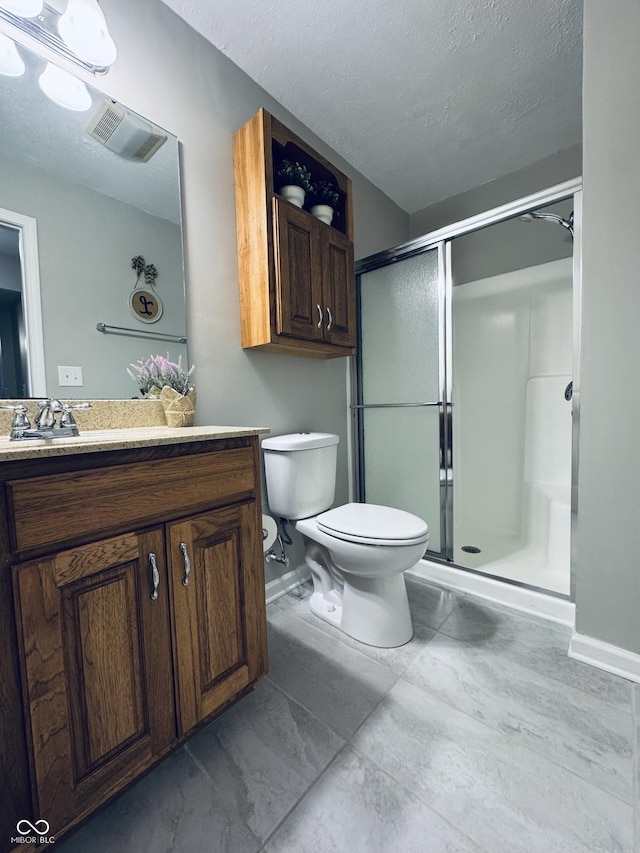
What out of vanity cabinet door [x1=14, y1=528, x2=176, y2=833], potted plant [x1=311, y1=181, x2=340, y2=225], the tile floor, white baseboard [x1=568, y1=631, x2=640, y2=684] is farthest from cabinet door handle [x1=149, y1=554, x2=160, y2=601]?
potted plant [x1=311, y1=181, x2=340, y2=225]

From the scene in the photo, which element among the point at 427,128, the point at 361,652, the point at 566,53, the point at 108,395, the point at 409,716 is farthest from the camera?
the point at 427,128

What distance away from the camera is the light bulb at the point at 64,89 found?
106cm

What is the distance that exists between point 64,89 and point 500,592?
2.50m

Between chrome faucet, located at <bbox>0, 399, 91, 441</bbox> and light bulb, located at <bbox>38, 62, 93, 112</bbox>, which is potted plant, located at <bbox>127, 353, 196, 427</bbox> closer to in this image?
chrome faucet, located at <bbox>0, 399, 91, 441</bbox>

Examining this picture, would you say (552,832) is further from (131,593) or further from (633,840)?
(131,593)

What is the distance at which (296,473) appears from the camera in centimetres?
157

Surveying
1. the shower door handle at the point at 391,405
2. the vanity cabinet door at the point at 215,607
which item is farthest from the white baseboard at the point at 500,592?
the vanity cabinet door at the point at 215,607

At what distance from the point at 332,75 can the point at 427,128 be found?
59 cm

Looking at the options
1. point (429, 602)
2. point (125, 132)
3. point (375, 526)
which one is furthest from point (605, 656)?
point (125, 132)

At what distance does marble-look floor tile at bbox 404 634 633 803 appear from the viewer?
0.90 m

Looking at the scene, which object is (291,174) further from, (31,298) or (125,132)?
(31,298)

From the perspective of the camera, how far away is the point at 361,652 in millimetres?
1330

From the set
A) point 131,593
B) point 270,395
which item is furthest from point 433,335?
point 131,593

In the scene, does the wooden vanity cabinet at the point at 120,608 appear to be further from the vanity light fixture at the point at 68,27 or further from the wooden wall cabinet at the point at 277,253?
the vanity light fixture at the point at 68,27
